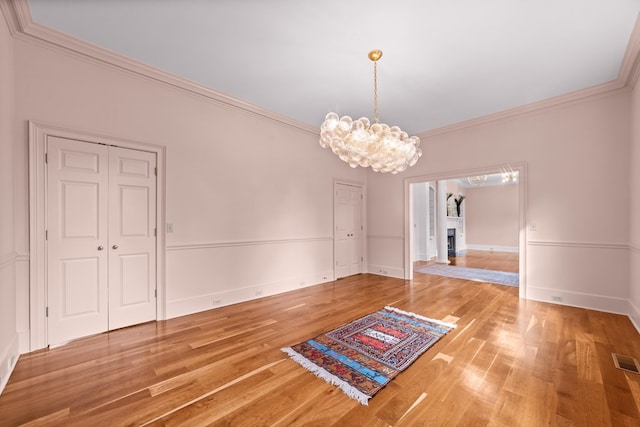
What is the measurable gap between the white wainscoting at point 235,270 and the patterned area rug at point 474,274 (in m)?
3.09

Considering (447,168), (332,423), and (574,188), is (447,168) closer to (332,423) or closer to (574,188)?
(574,188)

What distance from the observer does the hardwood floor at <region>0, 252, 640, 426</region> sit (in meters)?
1.80

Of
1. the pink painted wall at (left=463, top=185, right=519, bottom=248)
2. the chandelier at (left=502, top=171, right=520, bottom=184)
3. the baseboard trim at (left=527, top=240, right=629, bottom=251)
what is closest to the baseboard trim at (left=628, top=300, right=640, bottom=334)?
the baseboard trim at (left=527, top=240, right=629, bottom=251)

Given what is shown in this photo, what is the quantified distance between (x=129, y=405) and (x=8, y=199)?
7.23ft

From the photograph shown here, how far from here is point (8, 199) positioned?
247cm

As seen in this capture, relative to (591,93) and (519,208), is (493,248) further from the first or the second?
(591,93)

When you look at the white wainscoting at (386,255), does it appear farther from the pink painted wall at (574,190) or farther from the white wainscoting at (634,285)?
the white wainscoting at (634,285)

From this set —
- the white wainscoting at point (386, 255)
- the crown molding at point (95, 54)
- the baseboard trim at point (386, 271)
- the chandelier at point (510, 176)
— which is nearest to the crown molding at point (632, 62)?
the chandelier at point (510, 176)

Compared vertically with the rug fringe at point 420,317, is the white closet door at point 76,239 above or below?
above

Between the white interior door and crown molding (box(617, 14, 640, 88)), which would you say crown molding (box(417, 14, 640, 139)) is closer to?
crown molding (box(617, 14, 640, 88))

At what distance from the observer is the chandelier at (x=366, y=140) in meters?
3.02

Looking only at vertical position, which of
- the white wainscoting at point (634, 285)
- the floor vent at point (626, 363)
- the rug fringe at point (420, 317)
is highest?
the white wainscoting at point (634, 285)

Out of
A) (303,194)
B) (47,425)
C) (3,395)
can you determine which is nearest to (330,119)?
(303,194)

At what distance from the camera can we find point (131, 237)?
3.36m
